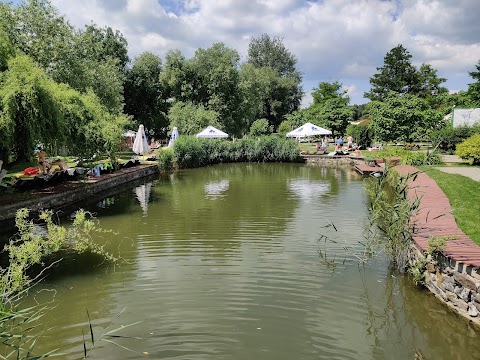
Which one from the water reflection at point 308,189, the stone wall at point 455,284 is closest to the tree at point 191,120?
the water reflection at point 308,189

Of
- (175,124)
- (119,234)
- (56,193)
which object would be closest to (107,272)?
(119,234)

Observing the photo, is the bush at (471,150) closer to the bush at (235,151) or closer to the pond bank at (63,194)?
the bush at (235,151)

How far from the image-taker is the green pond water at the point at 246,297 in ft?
16.5

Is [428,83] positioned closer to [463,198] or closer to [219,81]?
[219,81]

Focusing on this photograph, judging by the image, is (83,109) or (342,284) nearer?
(342,284)

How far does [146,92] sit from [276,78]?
63.7 ft

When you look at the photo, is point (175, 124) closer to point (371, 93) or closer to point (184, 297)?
point (184, 297)

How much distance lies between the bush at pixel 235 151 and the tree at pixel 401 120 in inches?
262

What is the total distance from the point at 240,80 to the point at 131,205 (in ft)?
107

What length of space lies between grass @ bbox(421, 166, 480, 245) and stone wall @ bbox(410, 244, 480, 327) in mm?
1017

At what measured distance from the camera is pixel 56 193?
13141mm

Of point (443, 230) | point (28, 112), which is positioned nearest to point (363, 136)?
point (443, 230)

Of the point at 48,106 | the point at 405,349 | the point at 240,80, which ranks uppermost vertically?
the point at 240,80

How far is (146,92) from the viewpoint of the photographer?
43.9m
